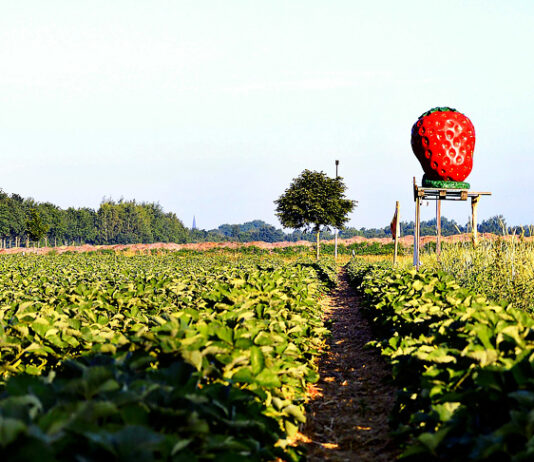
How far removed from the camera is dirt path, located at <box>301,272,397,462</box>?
4.82 metres

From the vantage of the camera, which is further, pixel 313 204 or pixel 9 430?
pixel 313 204

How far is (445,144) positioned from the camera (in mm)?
13289

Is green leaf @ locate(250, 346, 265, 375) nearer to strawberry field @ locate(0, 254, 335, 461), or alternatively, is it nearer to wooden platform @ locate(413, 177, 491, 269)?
strawberry field @ locate(0, 254, 335, 461)

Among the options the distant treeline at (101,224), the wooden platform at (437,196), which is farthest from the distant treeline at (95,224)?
the wooden platform at (437,196)

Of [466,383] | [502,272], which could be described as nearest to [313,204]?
[502,272]

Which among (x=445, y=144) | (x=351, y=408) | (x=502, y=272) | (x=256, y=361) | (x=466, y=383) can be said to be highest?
(x=445, y=144)

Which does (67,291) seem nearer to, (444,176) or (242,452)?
(242,452)

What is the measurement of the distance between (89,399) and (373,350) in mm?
6699

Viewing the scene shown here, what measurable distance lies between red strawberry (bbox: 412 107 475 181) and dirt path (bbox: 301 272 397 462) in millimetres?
5681

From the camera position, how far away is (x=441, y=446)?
2709 mm

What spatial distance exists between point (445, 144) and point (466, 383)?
10.6m

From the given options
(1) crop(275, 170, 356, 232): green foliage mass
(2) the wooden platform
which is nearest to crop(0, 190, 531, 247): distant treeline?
(1) crop(275, 170, 356, 232): green foliage mass

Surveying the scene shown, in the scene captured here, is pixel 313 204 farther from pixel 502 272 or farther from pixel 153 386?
pixel 153 386

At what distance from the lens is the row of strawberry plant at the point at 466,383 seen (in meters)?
2.28
